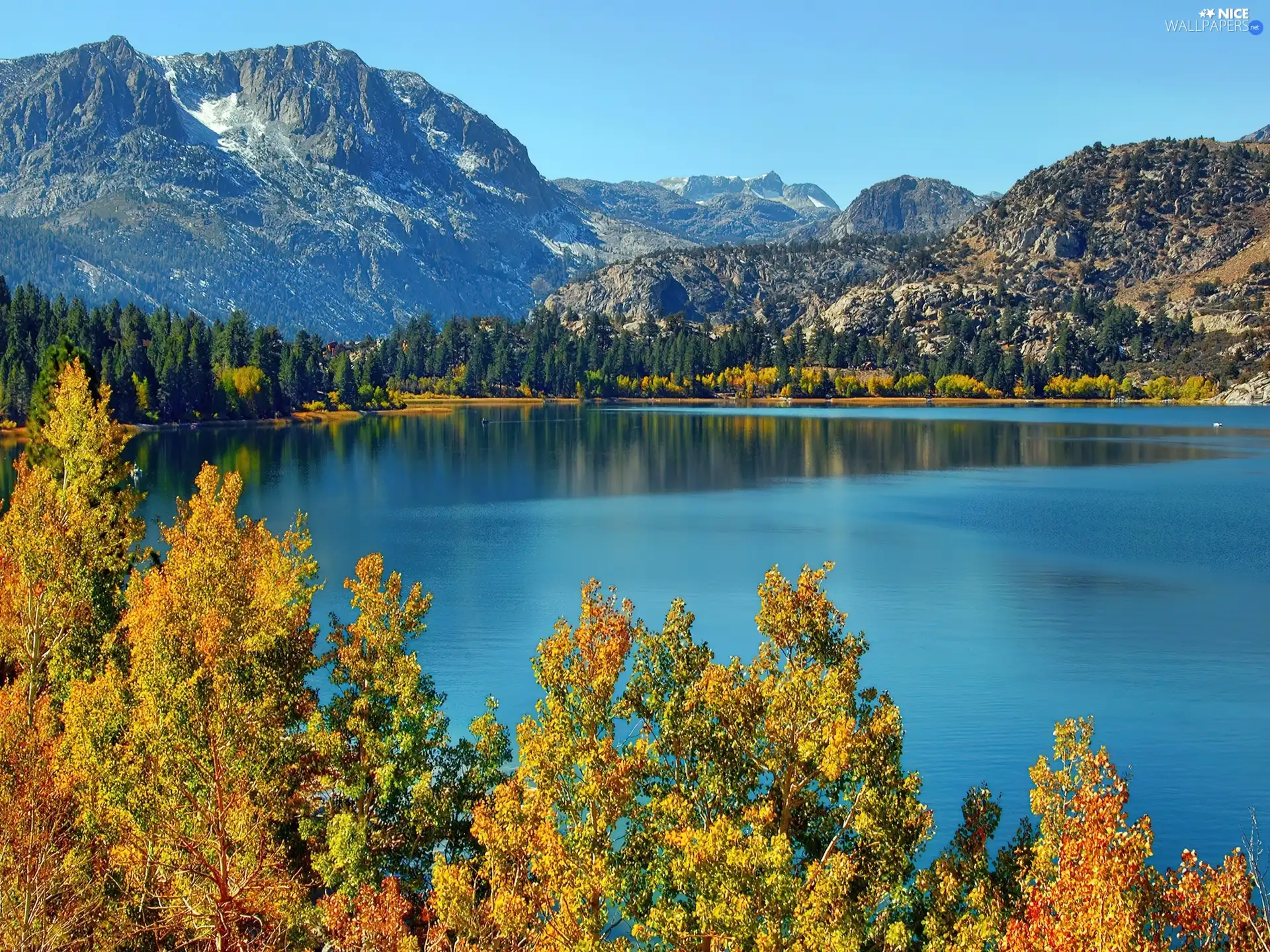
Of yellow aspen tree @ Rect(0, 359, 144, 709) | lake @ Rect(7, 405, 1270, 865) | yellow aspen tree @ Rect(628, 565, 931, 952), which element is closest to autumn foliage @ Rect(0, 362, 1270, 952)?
yellow aspen tree @ Rect(628, 565, 931, 952)

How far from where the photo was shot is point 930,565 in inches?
2756

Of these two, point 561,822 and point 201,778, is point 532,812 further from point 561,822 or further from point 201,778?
point 201,778

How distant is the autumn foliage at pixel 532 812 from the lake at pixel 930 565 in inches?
420

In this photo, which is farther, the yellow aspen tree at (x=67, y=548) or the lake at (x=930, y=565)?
the lake at (x=930, y=565)

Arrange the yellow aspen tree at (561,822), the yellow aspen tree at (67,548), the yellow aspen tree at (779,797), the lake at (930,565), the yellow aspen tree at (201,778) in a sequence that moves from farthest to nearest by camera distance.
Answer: the lake at (930,565) < the yellow aspen tree at (67,548) < the yellow aspen tree at (201,778) < the yellow aspen tree at (561,822) < the yellow aspen tree at (779,797)

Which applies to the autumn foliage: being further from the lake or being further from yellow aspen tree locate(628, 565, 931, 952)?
the lake

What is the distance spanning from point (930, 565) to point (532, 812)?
52920 millimetres

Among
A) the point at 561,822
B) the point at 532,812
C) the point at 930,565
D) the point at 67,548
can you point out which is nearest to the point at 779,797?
the point at 561,822

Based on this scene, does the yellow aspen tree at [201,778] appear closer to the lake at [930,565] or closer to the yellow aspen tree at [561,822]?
the yellow aspen tree at [561,822]

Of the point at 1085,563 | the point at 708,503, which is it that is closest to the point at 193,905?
the point at 1085,563

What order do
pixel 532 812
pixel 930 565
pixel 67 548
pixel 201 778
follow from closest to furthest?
1. pixel 532 812
2. pixel 201 778
3. pixel 67 548
4. pixel 930 565

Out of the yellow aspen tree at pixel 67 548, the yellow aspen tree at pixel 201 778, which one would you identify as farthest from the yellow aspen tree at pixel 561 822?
the yellow aspen tree at pixel 67 548

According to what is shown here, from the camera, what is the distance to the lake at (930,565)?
130 feet

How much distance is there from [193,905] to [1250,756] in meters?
32.3
